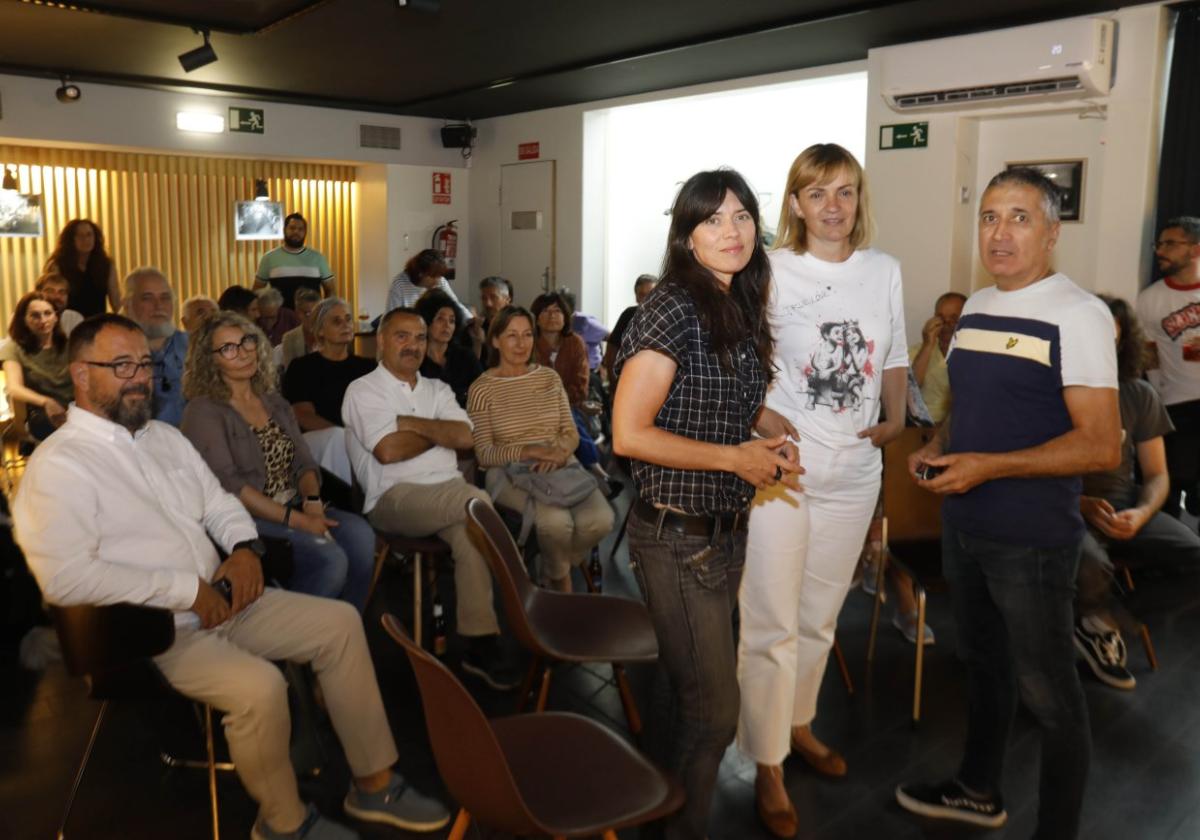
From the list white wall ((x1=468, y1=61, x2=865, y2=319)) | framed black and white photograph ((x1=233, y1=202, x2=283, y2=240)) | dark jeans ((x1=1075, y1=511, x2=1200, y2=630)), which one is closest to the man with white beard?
dark jeans ((x1=1075, y1=511, x2=1200, y2=630))

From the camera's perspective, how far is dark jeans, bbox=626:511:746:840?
202cm

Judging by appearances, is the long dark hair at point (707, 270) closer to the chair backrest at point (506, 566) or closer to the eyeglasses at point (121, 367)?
the chair backrest at point (506, 566)

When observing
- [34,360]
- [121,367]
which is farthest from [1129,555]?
[34,360]

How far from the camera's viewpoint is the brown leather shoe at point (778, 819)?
2.62m

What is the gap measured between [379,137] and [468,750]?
31.1 ft

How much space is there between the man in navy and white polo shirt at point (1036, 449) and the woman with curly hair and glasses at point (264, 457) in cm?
205

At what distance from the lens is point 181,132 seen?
9.15 meters

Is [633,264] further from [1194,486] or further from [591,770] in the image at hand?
[591,770]

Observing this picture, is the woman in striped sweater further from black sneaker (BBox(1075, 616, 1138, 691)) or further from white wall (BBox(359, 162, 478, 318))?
white wall (BBox(359, 162, 478, 318))

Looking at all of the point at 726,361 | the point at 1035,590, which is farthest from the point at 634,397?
the point at 1035,590

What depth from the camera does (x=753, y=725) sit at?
263cm

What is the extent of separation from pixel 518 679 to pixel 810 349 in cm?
179

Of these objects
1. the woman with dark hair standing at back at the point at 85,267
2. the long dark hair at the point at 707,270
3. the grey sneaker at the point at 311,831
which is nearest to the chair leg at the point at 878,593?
the long dark hair at the point at 707,270

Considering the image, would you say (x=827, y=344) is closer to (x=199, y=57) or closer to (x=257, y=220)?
(x=199, y=57)
